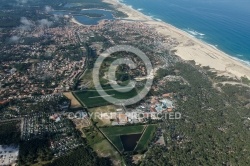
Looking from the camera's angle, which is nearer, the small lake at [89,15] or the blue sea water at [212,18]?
the blue sea water at [212,18]

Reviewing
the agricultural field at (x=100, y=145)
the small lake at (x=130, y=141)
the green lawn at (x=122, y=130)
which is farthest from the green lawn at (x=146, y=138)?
the agricultural field at (x=100, y=145)

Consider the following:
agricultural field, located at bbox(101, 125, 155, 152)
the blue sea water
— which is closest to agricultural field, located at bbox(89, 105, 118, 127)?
agricultural field, located at bbox(101, 125, 155, 152)

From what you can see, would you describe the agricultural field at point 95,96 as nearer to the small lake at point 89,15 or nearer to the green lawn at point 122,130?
the green lawn at point 122,130

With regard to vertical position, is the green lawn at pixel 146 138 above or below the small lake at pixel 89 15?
below

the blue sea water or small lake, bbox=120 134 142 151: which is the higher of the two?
the blue sea water

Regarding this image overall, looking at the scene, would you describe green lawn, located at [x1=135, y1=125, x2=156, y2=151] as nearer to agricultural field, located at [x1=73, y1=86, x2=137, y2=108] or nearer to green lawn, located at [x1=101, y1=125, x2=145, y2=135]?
green lawn, located at [x1=101, y1=125, x2=145, y2=135]

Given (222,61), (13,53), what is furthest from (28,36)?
(222,61)
